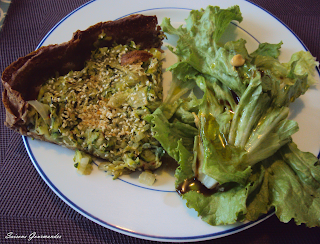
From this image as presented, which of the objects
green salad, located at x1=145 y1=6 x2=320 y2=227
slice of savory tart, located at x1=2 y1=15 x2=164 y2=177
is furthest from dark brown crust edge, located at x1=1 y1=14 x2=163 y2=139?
green salad, located at x1=145 y1=6 x2=320 y2=227

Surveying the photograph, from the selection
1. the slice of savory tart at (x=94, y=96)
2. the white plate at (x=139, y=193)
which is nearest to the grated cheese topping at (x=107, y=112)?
the slice of savory tart at (x=94, y=96)

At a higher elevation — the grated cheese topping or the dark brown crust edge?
the dark brown crust edge

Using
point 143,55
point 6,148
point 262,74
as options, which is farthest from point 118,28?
point 6,148

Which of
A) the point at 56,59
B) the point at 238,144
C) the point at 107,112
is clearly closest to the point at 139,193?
the point at 107,112

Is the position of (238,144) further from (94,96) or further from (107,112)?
(94,96)

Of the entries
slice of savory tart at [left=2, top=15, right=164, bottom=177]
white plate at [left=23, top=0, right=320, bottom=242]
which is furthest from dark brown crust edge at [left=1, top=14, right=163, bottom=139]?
white plate at [left=23, top=0, right=320, bottom=242]

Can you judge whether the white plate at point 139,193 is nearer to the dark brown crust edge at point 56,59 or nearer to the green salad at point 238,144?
the green salad at point 238,144

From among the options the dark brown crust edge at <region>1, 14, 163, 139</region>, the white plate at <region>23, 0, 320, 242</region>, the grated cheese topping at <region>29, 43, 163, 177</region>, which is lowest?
the white plate at <region>23, 0, 320, 242</region>

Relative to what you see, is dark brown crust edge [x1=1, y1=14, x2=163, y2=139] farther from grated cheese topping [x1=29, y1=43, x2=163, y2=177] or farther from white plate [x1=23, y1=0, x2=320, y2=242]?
white plate [x1=23, y1=0, x2=320, y2=242]

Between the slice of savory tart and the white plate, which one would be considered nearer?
the white plate
